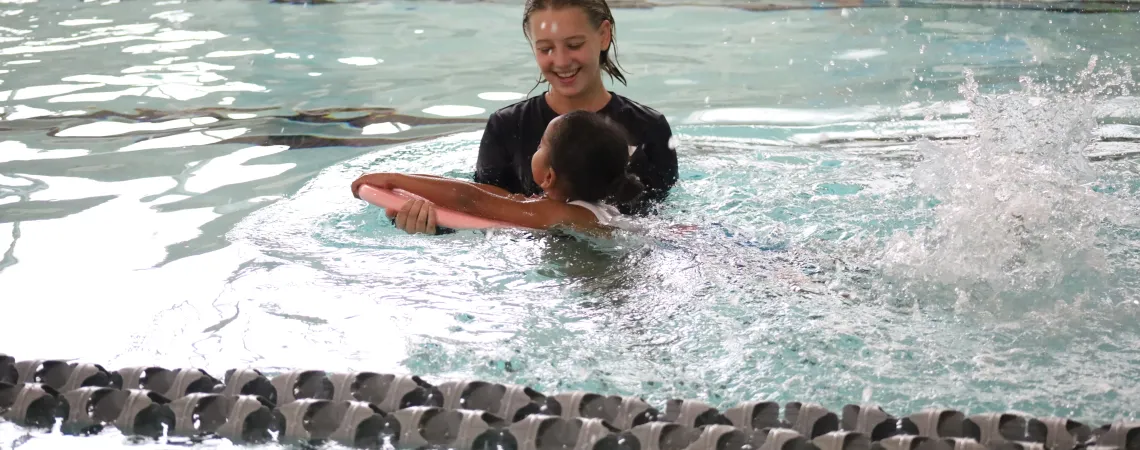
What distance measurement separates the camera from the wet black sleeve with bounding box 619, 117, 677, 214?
357 centimetres

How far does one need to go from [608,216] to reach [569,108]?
0.65m

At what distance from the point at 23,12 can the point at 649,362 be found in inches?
308

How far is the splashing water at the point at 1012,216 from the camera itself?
2.76 metres

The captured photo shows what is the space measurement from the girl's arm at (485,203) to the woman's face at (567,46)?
0.47m

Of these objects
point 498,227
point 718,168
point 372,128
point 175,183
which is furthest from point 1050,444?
point 372,128

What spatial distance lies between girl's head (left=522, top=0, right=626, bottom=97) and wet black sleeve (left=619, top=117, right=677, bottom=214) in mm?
286

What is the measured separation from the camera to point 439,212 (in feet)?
10.2

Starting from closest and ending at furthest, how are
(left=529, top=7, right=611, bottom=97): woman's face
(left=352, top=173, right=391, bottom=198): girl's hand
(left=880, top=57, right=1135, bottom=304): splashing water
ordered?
(left=880, top=57, right=1135, bottom=304): splashing water, (left=352, top=173, right=391, bottom=198): girl's hand, (left=529, top=7, right=611, bottom=97): woman's face

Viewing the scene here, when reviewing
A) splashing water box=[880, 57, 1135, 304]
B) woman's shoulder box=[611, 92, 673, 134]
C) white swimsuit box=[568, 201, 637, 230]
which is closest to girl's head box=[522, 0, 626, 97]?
woman's shoulder box=[611, 92, 673, 134]

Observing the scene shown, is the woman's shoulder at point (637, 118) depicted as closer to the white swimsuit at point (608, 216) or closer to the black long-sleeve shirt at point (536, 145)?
the black long-sleeve shirt at point (536, 145)

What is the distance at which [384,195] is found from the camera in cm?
318

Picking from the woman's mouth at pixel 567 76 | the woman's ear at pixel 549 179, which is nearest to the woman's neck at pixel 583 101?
the woman's mouth at pixel 567 76

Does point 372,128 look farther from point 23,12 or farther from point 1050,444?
point 23,12

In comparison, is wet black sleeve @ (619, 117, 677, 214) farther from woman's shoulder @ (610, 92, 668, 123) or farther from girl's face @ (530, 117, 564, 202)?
girl's face @ (530, 117, 564, 202)
